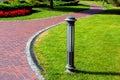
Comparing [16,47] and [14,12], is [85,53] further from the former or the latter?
[14,12]

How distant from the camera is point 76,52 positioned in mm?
9914

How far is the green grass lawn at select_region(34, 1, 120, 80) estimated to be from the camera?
7.68 metres

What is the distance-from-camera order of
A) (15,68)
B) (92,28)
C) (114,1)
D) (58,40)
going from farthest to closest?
(114,1) → (92,28) → (58,40) → (15,68)

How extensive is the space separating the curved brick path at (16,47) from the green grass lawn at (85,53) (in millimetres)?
521

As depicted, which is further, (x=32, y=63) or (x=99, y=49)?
(x=99, y=49)

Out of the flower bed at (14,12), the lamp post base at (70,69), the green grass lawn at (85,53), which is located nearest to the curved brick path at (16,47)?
the green grass lawn at (85,53)

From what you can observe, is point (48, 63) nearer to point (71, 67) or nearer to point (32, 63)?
point (32, 63)

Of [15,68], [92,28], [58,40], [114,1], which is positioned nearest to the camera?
[15,68]

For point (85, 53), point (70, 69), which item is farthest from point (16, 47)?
point (70, 69)

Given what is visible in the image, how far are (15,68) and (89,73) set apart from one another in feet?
6.95

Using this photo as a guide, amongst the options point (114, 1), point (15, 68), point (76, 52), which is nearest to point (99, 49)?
point (76, 52)

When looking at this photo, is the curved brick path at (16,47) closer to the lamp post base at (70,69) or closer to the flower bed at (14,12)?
the lamp post base at (70,69)

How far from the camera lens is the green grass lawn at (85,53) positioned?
7.68 meters

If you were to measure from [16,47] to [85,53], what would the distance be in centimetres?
269
